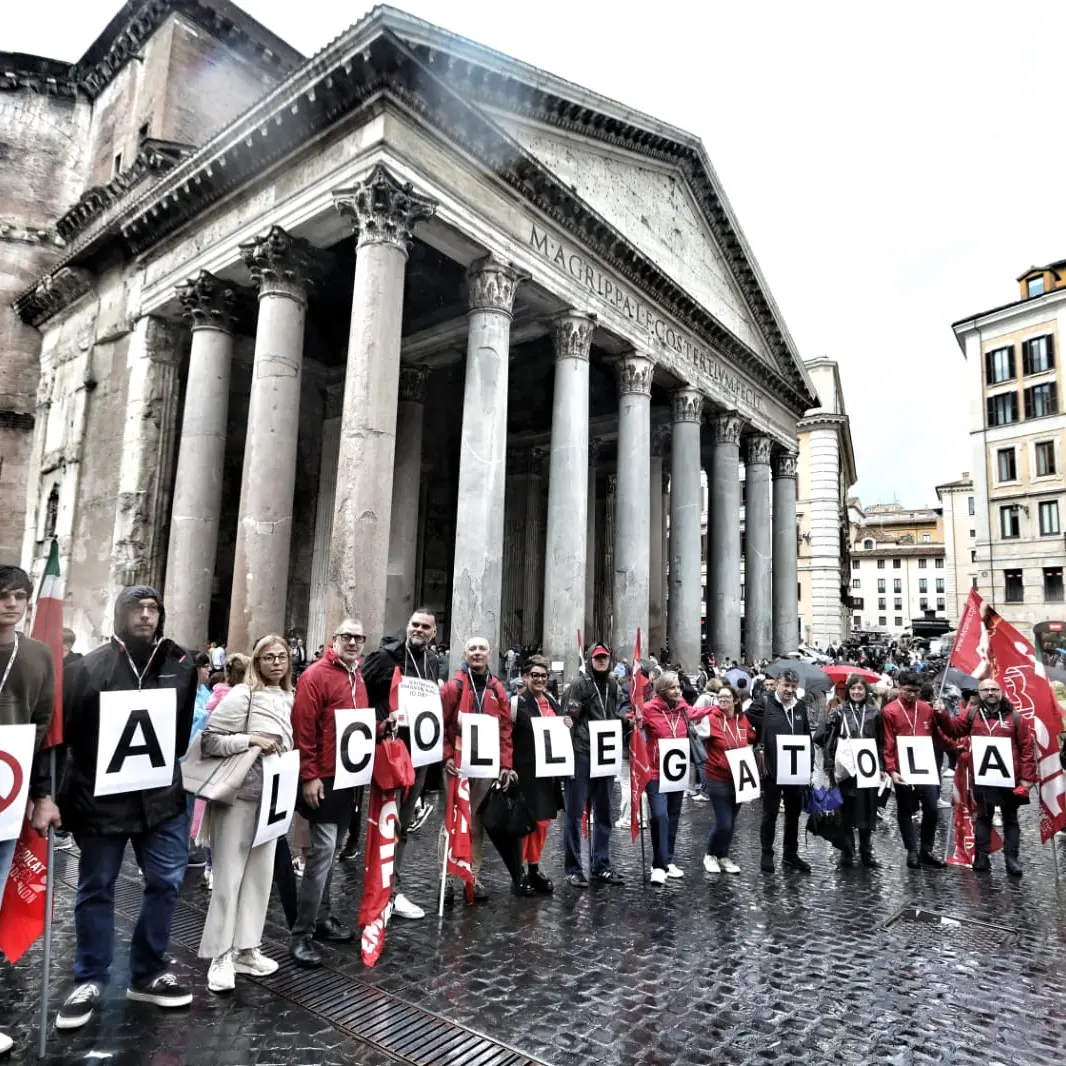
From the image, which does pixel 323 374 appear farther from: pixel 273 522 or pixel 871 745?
pixel 871 745

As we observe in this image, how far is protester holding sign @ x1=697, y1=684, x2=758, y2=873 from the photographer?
676 centimetres

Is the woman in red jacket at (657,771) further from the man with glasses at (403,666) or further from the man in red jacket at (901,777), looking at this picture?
the man with glasses at (403,666)

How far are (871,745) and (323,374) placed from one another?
17.3m

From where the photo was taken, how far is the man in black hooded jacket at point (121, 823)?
3.69 meters

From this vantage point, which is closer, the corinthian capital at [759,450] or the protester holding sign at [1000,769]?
the protester holding sign at [1000,769]

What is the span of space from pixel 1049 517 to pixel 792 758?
32.6 meters

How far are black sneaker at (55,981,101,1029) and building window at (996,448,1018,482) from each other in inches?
1523

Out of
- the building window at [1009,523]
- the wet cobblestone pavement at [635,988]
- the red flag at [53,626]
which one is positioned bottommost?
the wet cobblestone pavement at [635,988]

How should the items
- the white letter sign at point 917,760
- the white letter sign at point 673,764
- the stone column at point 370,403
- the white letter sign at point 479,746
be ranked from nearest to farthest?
the white letter sign at point 479,746 → the white letter sign at point 673,764 → the white letter sign at point 917,760 → the stone column at point 370,403

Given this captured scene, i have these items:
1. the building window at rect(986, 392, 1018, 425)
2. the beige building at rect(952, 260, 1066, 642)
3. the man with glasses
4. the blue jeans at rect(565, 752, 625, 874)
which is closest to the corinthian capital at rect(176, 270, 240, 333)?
the man with glasses

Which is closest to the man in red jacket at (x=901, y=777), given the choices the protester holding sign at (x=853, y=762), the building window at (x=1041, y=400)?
the protester holding sign at (x=853, y=762)

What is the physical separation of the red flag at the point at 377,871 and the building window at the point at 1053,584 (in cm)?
3547

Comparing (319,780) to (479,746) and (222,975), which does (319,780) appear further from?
(479,746)

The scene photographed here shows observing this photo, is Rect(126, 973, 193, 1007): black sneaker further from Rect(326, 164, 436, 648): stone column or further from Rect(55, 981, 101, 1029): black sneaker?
Rect(326, 164, 436, 648): stone column
